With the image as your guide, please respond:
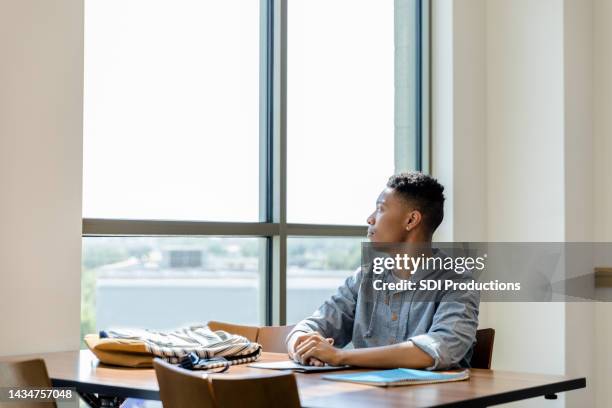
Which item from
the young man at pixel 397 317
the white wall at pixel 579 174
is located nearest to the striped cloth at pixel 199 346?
the young man at pixel 397 317

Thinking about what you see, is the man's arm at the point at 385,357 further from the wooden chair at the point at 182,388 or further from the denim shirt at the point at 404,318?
the wooden chair at the point at 182,388

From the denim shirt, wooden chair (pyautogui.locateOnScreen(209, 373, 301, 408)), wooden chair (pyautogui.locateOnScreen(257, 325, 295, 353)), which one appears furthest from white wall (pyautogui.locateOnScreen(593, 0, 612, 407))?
wooden chair (pyautogui.locateOnScreen(209, 373, 301, 408))

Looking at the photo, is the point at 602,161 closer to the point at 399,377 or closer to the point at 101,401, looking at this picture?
the point at 399,377

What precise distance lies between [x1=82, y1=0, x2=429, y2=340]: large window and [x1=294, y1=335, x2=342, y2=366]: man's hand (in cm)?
102

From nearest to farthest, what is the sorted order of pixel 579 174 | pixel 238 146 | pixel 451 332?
pixel 451 332, pixel 238 146, pixel 579 174

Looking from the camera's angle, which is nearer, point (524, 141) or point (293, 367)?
point (293, 367)

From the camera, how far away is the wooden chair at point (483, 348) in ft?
8.95

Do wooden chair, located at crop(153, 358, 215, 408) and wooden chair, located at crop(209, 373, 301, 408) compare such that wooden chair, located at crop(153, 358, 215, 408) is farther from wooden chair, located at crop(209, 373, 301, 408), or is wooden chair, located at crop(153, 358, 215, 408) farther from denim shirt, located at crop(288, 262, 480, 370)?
denim shirt, located at crop(288, 262, 480, 370)

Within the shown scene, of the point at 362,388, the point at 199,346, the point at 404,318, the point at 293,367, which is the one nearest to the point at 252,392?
the point at 362,388

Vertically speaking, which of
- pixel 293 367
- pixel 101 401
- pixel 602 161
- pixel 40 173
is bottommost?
pixel 101 401

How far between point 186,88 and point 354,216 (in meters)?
1.07

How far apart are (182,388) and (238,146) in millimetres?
2061

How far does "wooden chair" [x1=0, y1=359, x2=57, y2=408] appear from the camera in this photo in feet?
6.37

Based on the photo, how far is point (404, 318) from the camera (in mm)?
2703
